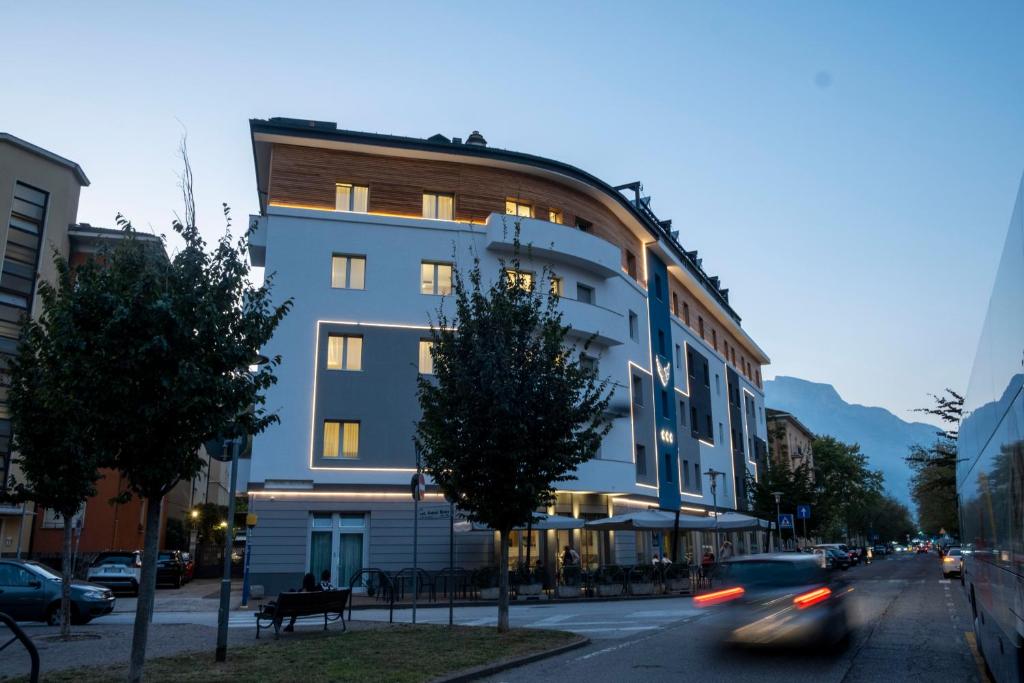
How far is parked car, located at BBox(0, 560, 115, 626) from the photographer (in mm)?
17609

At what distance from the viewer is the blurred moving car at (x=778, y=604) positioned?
10891 mm

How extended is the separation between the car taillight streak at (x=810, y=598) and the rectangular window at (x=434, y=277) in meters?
23.1

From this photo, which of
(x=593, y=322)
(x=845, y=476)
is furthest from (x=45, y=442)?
(x=845, y=476)

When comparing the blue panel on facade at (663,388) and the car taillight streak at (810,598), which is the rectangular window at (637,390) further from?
the car taillight streak at (810,598)

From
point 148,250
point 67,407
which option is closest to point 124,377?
point 67,407

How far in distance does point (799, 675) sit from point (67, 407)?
9463mm

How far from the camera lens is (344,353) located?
31.3 metres

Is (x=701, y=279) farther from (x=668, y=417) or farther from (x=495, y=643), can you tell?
(x=495, y=643)

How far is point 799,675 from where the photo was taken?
1013 centimetres

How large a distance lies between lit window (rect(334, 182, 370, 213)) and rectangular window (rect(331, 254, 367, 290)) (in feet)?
6.63

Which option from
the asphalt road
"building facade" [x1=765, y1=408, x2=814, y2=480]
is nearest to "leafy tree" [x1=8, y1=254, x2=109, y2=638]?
the asphalt road

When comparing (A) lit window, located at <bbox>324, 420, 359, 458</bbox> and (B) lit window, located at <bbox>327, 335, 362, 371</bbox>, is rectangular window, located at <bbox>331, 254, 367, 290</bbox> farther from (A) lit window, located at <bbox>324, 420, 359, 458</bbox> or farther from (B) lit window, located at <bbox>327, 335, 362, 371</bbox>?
(A) lit window, located at <bbox>324, 420, 359, 458</bbox>

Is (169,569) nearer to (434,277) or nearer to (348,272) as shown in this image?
(348,272)

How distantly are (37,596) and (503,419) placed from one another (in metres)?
11.2
